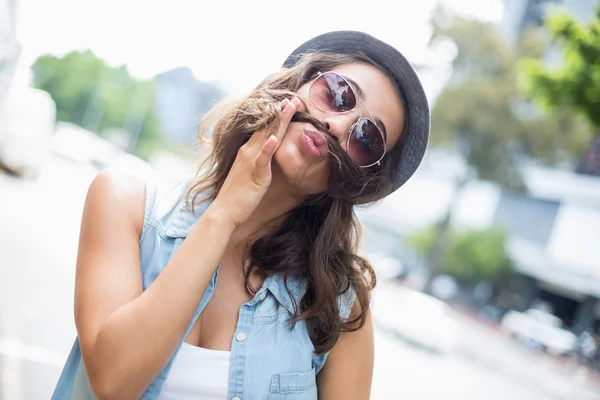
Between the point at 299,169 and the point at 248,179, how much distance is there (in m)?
0.14

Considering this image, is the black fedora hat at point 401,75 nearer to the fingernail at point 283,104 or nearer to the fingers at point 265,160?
the fingernail at point 283,104

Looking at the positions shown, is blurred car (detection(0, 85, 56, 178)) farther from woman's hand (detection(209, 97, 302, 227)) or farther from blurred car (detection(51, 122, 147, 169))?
woman's hand (detection(209, 97, 302, 227))

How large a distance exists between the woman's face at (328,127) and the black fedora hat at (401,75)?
26mm

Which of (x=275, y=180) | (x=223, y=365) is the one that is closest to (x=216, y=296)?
(x=223, y=365)

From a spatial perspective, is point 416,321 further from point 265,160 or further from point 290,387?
point 265,160

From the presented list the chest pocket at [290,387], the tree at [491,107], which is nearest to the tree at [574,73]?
the chest pocket at [290,387]

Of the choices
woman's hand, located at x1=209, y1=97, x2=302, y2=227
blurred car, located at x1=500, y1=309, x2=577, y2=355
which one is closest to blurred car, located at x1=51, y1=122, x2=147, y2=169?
blurred car, located at x1=500, y1=309, x2=577, y2=355

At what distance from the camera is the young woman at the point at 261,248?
3.07 ft

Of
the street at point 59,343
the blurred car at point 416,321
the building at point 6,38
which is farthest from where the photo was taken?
the blurred car at point 416,321

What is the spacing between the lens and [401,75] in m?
1.24

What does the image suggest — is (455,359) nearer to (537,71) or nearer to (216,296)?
(537,71)

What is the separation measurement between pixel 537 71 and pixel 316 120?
4362 millimetres

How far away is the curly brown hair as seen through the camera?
3.76 feet

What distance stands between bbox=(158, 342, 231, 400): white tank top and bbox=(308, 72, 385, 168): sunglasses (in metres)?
0.55
